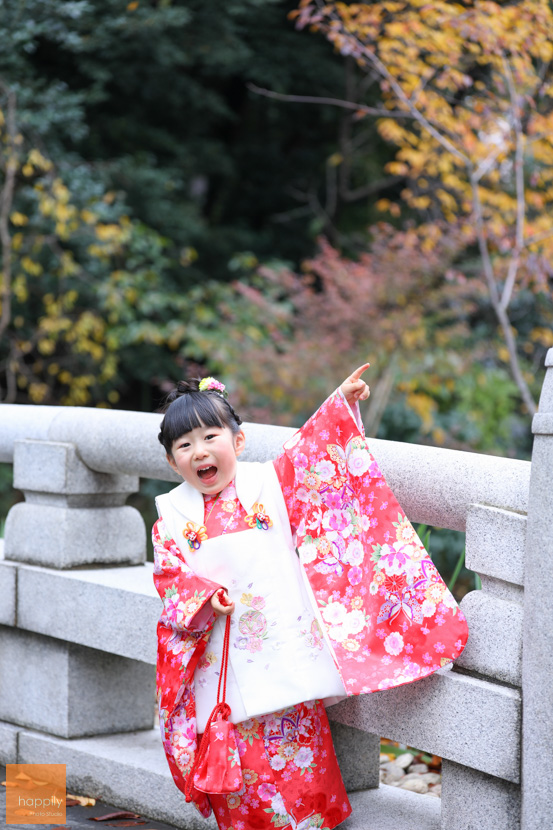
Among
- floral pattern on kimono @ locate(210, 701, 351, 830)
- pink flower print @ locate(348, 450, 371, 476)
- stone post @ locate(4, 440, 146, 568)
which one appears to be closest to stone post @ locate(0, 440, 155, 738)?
stone post @ locate(4, 440, 146, 568)

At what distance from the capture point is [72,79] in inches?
398

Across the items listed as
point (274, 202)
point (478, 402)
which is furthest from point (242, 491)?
point (274, 202)

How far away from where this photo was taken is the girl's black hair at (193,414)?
226cm

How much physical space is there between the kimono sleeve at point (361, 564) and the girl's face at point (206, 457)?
142 mm

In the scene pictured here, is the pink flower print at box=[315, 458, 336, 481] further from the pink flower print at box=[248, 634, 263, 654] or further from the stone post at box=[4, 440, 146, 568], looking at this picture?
the stone post at box=[4, 440, 146, 568]

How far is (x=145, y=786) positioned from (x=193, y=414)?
122 cm

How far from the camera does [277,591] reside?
2230mm

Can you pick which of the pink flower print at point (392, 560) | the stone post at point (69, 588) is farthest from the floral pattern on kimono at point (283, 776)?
the stone post at point (69, 588)

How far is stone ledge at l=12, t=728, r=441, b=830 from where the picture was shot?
2347 millimetres

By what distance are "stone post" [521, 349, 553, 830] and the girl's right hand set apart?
2.18 feet

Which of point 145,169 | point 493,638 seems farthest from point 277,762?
point 145,169

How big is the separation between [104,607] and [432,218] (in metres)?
6.60

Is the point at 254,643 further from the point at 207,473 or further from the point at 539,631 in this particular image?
the point at 539,631

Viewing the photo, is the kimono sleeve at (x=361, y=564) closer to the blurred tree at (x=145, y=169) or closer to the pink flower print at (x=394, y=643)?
the pink flower print at (x=394, y=643)
